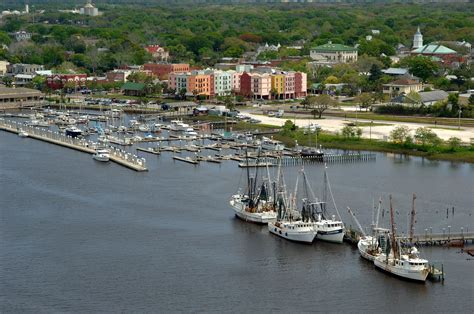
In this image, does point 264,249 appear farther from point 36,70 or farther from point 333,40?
point 333,40

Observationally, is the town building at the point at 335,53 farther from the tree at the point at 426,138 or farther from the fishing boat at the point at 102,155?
the fishing boat at the point at 102,155

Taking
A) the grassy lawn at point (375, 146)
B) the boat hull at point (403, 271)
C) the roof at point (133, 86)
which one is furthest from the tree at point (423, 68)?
the boat hull at point (403, 271)

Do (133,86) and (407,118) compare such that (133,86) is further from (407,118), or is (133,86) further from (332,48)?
(332,48)

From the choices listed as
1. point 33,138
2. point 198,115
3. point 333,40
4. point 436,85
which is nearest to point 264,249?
point 33,138

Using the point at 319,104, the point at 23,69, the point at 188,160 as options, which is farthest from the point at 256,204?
the point at 23,69

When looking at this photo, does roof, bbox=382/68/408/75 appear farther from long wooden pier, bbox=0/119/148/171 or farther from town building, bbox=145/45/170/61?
long wooden pier, bbox=0/119/148/171

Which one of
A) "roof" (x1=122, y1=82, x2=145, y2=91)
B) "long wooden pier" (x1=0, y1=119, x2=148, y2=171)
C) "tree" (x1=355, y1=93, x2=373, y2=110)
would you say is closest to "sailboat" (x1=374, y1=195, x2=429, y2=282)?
"long wooden pier" (x1=0, y1=119, x2=148, y2=171)
